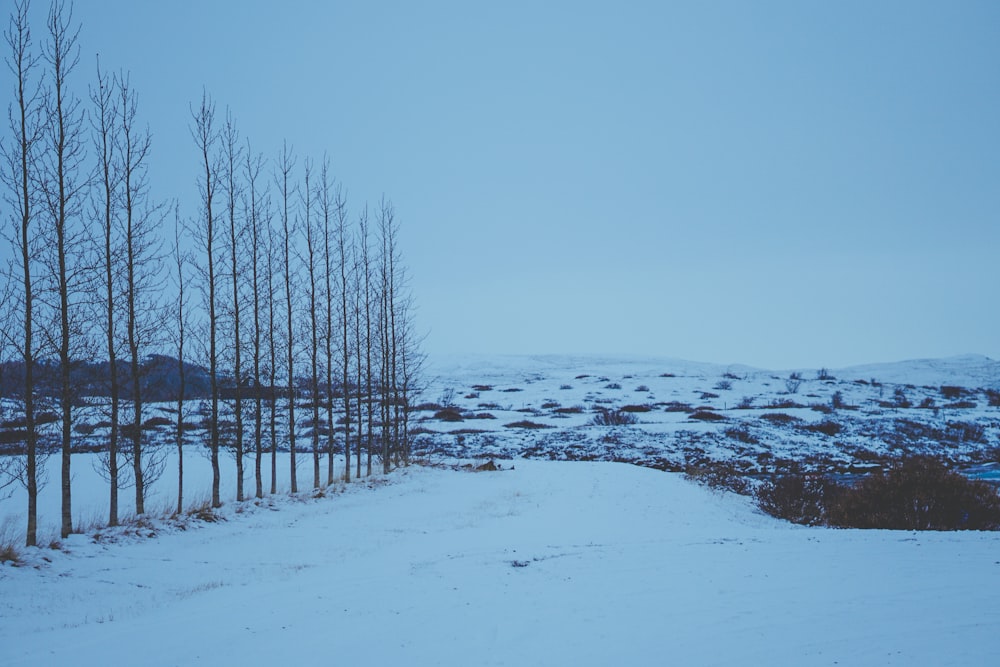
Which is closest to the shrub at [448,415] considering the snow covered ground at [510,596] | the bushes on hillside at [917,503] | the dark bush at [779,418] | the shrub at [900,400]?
the dark bush at [779,418]

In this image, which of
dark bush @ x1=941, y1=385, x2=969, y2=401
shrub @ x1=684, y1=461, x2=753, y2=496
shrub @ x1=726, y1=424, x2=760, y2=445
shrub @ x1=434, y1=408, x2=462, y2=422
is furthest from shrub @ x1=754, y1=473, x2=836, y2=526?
dark bush @ x1=941, y1=385, x2=969, y2=401

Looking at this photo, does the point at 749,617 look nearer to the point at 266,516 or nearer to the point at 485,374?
the point at 266,516

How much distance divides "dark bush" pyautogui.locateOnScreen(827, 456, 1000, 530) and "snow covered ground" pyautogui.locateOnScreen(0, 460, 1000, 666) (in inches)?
161

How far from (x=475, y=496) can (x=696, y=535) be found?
906 centimetres

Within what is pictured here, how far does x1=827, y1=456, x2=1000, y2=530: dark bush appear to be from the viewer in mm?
14672

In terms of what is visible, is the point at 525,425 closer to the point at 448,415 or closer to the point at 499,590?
the point at 448,415

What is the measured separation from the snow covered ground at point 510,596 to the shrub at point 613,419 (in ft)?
99.6

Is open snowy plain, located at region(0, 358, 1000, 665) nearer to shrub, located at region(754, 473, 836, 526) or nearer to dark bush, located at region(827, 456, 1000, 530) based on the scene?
shrub, located at region(754, 473, 836, 526)

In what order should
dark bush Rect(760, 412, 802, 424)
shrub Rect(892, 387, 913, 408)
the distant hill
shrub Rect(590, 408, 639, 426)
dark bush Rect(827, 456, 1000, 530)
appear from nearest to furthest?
the distant hill, dark bush Rect(827, 456, 1000, 530), dark bush Rect(760, 412, 802, 424), shrub Rect(590, 408, 639, 426), shrub Rect(892, 387, 913, 408)

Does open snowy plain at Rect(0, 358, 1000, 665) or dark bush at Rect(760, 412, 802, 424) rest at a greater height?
open snowy plain at Rect(0, 358, 1000, 665)

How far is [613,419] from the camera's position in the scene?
45.5m

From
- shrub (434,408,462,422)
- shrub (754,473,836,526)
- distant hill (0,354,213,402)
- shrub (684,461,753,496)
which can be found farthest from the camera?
shrub (434,408,462,422)

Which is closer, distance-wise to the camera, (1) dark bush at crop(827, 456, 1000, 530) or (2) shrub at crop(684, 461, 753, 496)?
(1) dark bush at crop(827, 456, 1000, 530)

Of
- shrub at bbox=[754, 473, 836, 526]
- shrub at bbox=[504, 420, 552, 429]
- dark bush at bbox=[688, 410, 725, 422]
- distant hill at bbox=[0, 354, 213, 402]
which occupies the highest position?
distant hill at bbox=[0, 354, 213, 402]
